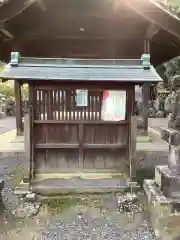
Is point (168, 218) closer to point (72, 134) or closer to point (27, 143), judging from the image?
point (72, 134)

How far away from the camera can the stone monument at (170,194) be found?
3.42 metres

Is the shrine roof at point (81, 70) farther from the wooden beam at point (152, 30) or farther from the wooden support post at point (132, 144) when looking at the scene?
the wooden beam at point (152, 30)

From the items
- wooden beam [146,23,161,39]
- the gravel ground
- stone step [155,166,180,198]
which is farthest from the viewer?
wooden beam [146,23,161,39]

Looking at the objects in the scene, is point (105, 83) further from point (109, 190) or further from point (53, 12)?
point (53, 12)

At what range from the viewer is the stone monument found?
3.42 metres

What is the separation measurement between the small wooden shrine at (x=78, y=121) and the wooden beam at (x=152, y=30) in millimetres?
1406

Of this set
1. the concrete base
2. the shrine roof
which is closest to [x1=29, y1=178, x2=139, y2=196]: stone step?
the concrete base

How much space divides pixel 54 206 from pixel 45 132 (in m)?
1.54

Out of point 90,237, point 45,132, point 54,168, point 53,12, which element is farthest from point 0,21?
point 90,237

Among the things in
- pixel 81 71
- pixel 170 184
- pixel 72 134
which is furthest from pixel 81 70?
pixel 170 184

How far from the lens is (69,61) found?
5.09 metres

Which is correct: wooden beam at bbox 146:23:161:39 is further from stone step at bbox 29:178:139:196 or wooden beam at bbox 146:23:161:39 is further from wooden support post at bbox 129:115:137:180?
stone step at bbox 29:178:139:196

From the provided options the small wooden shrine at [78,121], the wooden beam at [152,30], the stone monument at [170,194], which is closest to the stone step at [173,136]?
the stone monument at [170,194]

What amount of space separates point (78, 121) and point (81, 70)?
106 cm
